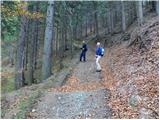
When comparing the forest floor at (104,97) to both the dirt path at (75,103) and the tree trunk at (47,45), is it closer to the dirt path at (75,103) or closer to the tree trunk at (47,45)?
the dirt path at (75,103)

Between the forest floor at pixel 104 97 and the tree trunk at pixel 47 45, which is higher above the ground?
the tree trunk at pixel 47 45

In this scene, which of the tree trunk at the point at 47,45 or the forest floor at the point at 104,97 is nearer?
the forest floor at the point at 104,97

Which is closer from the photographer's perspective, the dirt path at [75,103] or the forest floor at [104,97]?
the forest floor at [104,97]

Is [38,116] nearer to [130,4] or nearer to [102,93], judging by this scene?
[102,93]

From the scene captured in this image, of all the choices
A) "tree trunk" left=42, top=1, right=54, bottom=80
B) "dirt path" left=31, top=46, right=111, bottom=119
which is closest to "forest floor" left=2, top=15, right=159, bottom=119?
"dirt path" left=31, top=46, right=111, bottom=119

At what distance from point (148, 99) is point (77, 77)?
977 centimetres

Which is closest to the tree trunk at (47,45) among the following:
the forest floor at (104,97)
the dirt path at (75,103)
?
the forest floor at (104,97)

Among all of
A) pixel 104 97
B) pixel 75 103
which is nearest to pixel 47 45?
pixel 104 97

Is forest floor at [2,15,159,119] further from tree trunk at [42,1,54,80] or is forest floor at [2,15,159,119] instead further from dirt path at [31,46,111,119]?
tree trunk at [42,1,54,80]

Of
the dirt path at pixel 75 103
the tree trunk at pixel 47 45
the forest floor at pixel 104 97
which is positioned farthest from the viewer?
the tree trunk at pixel 47 45

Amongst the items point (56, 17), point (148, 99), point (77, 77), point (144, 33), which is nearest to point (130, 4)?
point (56, 17)

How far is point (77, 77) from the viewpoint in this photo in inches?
867

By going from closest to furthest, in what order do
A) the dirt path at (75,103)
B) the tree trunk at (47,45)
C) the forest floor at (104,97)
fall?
the forest floor at (104,97) → the dirt path at (75,103) → the tree trunk at (47,45)

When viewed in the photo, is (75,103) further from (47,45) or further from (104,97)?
(47,45)
